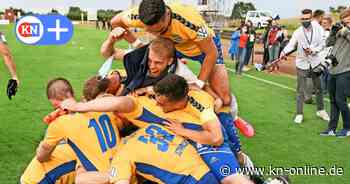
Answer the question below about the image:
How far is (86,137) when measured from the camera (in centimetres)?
416

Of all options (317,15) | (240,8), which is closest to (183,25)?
(317,15)

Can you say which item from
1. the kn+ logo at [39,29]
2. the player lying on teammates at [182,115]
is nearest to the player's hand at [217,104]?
the player lying on teammates at [182,115]

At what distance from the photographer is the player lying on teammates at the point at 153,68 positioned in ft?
14.4

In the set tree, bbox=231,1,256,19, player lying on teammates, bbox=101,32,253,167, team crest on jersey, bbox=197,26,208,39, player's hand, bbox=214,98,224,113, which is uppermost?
team crest on jersey, bbox=197,26,208,39

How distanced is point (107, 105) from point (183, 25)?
1.08m

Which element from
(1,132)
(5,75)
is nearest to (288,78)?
(5,75)

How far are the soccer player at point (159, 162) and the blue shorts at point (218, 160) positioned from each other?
6cm

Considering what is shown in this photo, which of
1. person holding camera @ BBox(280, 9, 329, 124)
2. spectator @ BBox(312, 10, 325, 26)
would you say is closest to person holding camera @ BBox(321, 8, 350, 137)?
person holding camera @ BBox(280, 9, 329, 124)

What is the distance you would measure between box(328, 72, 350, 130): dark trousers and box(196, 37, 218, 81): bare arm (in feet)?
13.0

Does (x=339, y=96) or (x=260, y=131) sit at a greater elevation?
(x=339, y=96)

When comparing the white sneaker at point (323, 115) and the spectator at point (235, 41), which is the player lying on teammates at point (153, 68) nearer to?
the white sneaker at point (323, 115)

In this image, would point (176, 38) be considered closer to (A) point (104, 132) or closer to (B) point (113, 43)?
(B) point (113, 43)

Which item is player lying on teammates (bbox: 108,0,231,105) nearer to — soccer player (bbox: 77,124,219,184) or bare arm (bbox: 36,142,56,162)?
soccer player (bbox: 77,124,219,184)

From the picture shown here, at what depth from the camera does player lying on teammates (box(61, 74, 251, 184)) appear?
4.07 metres
